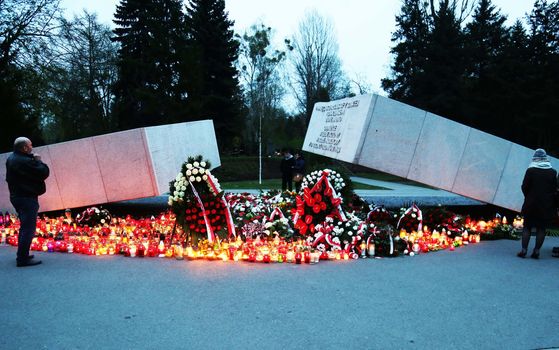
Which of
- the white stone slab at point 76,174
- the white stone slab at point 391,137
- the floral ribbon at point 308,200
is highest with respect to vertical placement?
the white stone slab at point 76,174

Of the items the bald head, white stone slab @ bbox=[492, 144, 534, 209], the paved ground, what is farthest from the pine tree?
the bald head

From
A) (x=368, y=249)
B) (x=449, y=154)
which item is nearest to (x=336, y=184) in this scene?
(x=368, y=249)

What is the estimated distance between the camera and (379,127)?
8.72 m

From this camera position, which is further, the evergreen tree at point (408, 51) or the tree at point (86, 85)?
the evergreen tree at point (408, 51)

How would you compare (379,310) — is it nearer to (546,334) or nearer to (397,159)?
(546,334)

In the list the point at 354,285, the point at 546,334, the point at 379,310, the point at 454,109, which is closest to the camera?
the point at 546,334

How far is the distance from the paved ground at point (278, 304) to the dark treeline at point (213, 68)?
16796 millimetres

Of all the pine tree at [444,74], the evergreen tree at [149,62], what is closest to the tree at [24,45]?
the evergreen tree at [149,62]

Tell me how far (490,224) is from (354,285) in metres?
5.70

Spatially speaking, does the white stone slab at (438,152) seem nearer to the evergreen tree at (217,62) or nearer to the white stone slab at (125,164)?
the white stone slab at (125,164)

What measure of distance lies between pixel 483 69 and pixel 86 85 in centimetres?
2701

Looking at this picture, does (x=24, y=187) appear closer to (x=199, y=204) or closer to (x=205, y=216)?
(x=199, y=204)

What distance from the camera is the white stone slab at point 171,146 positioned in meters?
8.88

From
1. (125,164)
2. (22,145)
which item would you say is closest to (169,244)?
(125,164)
